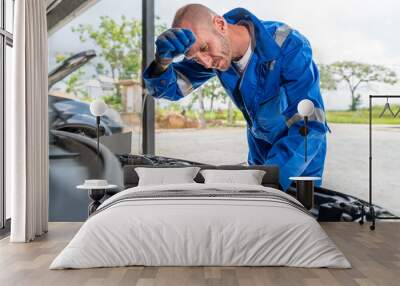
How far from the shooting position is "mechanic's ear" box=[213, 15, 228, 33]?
23.6 ft

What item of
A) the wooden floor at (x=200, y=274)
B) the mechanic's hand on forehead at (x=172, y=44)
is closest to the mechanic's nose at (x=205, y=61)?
the mechanic's hand on forehead at (x=172, y=44)

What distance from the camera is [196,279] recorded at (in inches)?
165

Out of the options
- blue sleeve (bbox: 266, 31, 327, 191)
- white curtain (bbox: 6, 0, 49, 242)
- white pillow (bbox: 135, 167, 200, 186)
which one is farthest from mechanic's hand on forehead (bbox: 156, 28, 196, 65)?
white curtain (bbox: 6, 0, 49, 242)

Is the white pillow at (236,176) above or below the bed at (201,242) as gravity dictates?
above

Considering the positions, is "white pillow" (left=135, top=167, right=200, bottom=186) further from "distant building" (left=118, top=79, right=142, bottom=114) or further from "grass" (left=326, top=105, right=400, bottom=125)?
"grass" (left=326, top=105, right=400, bottom=125)

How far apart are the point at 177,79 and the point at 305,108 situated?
1547 millimetres

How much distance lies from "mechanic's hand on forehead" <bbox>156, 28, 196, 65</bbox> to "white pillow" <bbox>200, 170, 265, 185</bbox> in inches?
57.2

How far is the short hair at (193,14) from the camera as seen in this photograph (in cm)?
723

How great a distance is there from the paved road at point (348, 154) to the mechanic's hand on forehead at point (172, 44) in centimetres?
90

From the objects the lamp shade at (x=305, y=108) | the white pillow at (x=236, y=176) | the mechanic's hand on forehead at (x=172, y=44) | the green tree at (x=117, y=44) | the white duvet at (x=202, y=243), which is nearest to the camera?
the white duvet at (x=202, y=243)

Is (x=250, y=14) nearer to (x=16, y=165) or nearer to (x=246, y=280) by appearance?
(x=16, y=165)

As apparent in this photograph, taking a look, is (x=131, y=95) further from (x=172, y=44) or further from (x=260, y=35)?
(x=260, y=35)

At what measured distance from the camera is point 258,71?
23.4 feet

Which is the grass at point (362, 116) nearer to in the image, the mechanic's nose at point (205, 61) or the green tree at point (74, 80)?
the mechanic's nose at point (205, 61)
